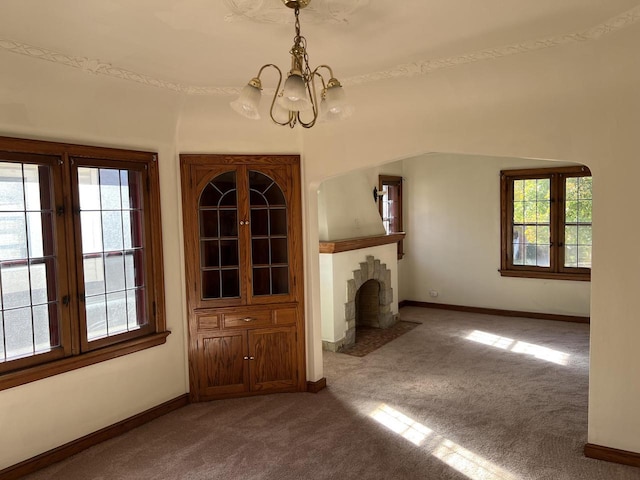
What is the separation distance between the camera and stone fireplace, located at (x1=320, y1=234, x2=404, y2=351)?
591cm

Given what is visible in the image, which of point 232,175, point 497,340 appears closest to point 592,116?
point 232,175

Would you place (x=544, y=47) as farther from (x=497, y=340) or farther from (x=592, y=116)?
(x=497, y=340)

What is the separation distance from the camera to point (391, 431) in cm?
382

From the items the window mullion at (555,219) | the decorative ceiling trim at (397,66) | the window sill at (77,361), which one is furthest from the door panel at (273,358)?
the window mullion at (555,219)

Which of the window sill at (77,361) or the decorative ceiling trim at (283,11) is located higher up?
the decorative ceiling trim at (283,11)

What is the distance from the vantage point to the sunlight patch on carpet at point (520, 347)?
5508 mm

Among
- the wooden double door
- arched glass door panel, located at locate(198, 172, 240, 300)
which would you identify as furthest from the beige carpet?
arched glass door panel, located at locate(198, 172, 240, 300)

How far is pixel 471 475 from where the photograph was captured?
3180 mm

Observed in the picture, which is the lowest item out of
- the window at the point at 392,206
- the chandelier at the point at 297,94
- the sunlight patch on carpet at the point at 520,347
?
the sunlight patch on carpet at the point at 520,347

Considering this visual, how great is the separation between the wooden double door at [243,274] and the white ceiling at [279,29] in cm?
114

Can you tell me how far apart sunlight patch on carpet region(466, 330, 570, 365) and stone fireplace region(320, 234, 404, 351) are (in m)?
1.27

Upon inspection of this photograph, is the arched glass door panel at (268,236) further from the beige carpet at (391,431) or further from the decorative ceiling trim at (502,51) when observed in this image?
the decorative ceiling trim at (502,51)

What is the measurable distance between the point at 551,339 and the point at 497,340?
2.20ft

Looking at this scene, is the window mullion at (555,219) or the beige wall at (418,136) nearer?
the beige wall at (418,136)
